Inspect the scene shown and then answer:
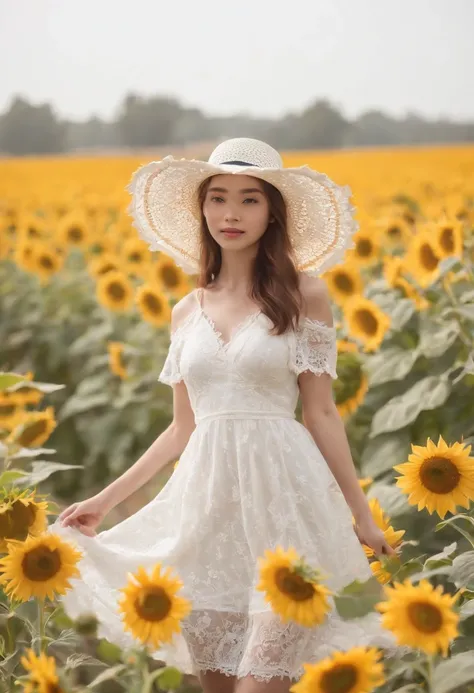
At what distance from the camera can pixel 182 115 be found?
7074 mm

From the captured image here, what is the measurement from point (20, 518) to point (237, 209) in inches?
30.6

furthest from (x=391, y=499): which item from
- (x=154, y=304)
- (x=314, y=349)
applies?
(x=154, y=304)

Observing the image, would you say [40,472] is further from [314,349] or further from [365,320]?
[365,320]

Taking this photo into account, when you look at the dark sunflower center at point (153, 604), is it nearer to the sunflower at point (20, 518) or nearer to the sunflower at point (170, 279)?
the sunflower at point (20, 518)

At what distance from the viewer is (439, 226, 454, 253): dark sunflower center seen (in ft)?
11.0

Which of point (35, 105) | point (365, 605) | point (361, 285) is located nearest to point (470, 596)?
point (365, 605)

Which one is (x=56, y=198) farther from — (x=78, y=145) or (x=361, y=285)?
(x=361, y=285)

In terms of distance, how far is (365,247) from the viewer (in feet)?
14.0

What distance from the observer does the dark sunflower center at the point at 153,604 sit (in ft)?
5.98

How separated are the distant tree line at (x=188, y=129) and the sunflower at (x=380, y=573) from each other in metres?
4.13

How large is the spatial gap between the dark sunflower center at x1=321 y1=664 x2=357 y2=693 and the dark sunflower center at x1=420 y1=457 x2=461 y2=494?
56cm

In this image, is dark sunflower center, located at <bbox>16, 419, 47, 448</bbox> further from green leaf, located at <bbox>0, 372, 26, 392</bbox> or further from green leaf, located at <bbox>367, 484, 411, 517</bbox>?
green leaf, located at <bbox>367, 484, 411, 517</bbox>

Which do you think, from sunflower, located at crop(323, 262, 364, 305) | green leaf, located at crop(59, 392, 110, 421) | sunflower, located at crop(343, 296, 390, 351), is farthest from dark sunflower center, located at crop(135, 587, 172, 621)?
green leaf, located at crop(59, 392, 110, 421)

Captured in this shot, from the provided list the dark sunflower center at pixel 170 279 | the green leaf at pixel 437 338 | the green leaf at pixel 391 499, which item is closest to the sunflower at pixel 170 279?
the dark sunflower center at pixel 170 279
